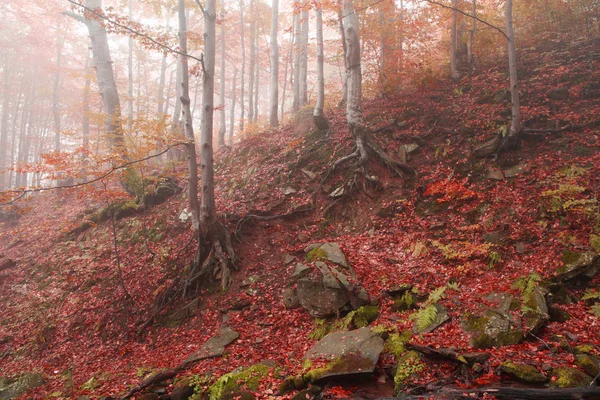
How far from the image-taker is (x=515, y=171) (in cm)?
806

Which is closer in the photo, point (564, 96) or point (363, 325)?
point (363, 325)

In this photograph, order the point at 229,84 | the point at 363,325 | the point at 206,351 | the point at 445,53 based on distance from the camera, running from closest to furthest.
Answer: the point at 363,325 < the point at 206,351 < the point at 445,53 < the point at 229,84

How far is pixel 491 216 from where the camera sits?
7.32 m

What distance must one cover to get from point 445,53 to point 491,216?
9352 millimetres

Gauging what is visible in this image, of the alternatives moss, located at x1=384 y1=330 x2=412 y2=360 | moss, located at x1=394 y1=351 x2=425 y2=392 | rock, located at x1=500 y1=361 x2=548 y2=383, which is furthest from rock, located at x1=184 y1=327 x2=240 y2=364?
rock, located at x1=500 y1=361 x2=548 y2=383

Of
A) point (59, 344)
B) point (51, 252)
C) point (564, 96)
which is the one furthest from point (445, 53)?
point (51, 252)

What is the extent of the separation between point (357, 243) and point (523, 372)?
14.7 ft

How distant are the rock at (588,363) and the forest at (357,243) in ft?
0.61

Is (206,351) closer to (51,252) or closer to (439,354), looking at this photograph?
(439,354)

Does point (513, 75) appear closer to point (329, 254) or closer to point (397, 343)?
point (329, 254)

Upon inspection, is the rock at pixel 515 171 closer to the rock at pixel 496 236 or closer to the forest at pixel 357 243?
the forest at pixel 357 243

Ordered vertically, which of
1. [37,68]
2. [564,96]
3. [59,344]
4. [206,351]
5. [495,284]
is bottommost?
[59,344]

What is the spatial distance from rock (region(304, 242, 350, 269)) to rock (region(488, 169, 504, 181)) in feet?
14.0

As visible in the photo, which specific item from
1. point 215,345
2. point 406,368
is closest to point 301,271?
point 215,345
